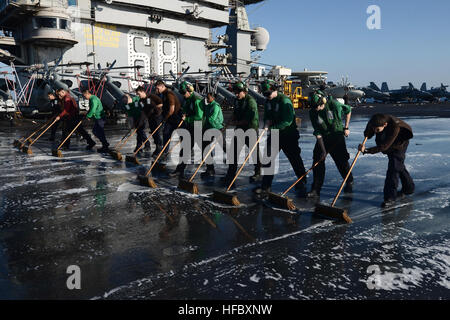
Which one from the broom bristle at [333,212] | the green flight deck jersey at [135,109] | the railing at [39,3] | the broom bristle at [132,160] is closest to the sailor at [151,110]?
the green flight deck jersey at [135,109]

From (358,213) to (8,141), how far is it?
45.6 feet

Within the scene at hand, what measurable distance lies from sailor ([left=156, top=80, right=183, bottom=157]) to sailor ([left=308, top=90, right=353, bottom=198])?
153 inches

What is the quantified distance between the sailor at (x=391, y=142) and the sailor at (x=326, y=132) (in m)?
0.66

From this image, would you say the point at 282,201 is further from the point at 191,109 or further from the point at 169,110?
the point at 169,110

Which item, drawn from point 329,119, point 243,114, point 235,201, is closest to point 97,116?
point 243,114

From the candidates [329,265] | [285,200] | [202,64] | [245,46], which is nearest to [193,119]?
[285,200]

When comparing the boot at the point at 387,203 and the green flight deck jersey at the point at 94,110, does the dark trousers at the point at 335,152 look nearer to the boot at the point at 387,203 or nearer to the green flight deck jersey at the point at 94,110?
the boot at the point at 387,203

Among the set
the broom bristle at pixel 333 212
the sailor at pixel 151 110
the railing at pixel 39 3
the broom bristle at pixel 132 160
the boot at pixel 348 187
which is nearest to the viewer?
the broom bristle at pixel 333 212

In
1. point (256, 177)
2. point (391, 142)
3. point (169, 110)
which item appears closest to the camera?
point (391, 142)

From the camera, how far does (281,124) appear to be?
6258mm

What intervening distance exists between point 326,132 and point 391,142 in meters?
1.21

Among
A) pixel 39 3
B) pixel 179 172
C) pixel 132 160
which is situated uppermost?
pixel 39 3

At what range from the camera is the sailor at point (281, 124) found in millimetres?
6250

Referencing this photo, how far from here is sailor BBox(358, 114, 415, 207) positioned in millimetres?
5316
